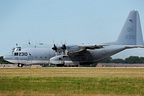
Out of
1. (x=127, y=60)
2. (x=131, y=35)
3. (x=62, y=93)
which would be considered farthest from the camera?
(x=127, y=60)

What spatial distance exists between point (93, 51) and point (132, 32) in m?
13.6

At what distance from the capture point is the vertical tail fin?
336ft

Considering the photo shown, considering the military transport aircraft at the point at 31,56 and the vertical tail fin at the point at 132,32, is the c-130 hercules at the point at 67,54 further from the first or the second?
the vertical tail fin at the point at 132,32

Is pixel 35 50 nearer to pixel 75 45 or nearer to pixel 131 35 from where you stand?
pixel 75 45

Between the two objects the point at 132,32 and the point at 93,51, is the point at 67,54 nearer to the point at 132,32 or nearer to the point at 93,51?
the point at 93,51

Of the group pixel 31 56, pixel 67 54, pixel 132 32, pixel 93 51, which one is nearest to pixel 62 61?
pixel 67 54

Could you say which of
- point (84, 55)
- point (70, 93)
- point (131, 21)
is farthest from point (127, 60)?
point (70, 93)

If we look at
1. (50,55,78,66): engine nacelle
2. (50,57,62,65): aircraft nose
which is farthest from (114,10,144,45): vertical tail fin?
(50,57,62,65): aircraft nose

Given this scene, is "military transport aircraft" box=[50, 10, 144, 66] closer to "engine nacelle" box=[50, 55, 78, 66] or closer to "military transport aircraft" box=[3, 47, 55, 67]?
"engine nacelle" box=[50, 55, 78, 66]

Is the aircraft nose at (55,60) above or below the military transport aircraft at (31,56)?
below

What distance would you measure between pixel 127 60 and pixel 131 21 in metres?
65.7

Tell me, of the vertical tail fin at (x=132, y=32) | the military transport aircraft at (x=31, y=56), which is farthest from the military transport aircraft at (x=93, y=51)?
the military transport aircraft at (x=31, y=56)

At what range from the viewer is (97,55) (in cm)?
9562

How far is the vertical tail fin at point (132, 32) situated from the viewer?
10256cm
